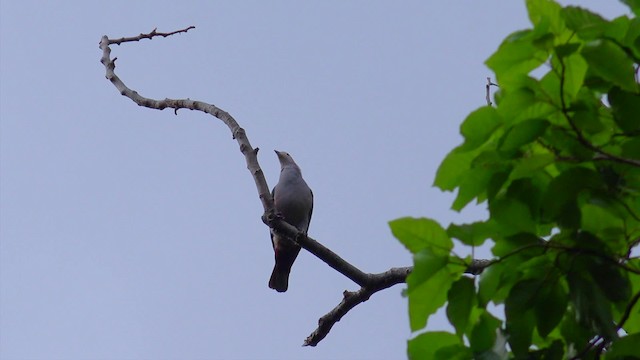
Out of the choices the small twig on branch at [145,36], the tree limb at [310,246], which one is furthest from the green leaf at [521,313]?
the small twig on branch at [145,36]

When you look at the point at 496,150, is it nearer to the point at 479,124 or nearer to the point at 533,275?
the point at 479,124

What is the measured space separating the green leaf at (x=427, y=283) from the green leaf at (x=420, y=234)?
30mm

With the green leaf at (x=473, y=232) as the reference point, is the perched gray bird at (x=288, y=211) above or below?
above

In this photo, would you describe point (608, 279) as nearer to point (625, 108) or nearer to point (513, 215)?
point (513, 215)

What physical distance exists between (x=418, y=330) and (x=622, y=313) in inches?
21.4

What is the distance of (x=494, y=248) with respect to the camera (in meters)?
2.14

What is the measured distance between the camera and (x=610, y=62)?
6.49 feet

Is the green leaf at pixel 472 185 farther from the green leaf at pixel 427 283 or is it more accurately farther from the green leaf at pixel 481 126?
the green leaf at pixel 427 283

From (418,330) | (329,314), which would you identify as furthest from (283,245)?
(418,330)

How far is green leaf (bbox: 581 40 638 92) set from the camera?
6.43 ft

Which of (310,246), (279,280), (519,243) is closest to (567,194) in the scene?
(519,243)

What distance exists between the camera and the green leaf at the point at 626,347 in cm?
204

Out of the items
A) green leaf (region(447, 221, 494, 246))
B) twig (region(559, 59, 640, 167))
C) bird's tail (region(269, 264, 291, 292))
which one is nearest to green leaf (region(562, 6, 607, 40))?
twig (region(559, 59, 640, 167))

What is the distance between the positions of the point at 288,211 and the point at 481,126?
792cm
